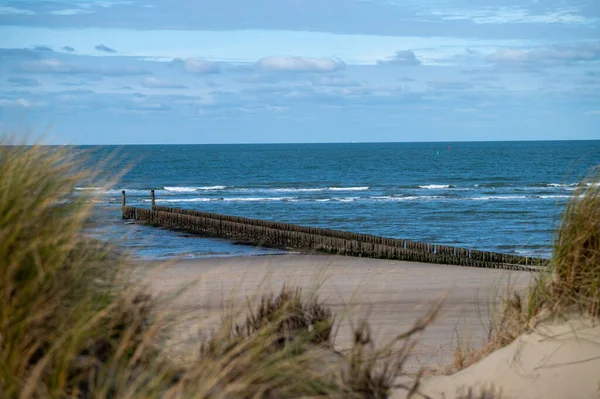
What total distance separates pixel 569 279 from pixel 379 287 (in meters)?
1.58

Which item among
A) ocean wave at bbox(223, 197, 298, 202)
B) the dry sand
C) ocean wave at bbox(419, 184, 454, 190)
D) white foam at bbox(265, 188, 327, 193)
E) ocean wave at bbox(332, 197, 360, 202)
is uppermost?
the dry sand

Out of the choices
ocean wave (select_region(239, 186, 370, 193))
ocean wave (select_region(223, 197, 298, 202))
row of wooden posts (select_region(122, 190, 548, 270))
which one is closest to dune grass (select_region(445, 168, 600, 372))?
row of wooden posts (select_region(122, 190, 548, 270))

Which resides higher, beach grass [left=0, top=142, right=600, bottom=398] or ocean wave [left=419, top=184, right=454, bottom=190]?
beach grass [left=0, top=142, right=600, bottom=398]

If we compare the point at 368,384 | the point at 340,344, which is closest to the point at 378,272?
the point at 340,344

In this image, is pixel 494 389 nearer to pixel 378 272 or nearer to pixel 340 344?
pixel 340 344

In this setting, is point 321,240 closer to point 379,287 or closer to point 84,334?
point 379,287

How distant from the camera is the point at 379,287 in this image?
6.39 meters

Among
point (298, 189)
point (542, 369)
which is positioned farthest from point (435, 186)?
point (542, 369)

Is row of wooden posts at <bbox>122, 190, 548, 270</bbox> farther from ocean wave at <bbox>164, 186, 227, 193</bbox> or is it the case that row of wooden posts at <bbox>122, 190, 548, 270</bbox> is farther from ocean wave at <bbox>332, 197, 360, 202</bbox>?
ocean wave at <bbox>164, 186, 227, 193</bbox>

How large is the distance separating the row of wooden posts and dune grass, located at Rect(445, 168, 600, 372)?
21.9ft

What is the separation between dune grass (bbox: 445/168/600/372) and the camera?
5.39m

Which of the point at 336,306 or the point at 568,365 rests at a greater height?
the point at 568,365

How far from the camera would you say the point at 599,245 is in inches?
212

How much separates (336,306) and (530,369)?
5.41 metres
